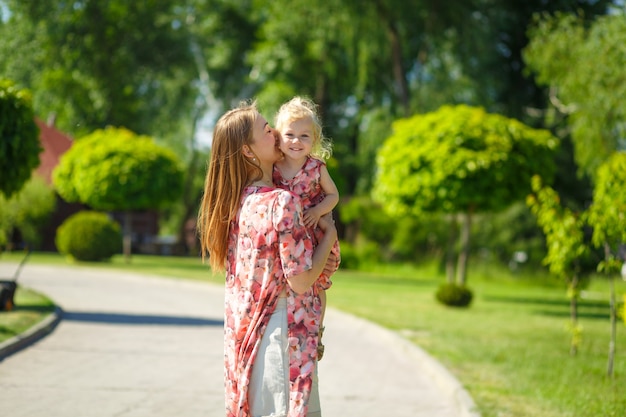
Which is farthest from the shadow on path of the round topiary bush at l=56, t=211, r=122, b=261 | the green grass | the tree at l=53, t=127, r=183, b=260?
the tree at l=53, t=127, r=183, b=260

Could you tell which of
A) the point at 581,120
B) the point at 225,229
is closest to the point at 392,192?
the point at 581,120

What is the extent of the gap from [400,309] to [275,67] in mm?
23024

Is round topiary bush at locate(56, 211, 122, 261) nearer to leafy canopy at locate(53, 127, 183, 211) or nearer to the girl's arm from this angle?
leafy canopy at locate(53, 127, 183, 211)

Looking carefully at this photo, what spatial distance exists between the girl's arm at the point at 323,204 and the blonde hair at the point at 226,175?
0.99 ft

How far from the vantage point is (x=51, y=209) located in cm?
3941

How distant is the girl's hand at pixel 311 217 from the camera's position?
→ 428 centimetres

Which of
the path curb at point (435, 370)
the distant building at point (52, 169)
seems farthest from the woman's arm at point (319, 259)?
the distant building at point (52, 169)

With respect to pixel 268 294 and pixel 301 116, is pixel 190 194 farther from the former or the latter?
pixel 268 294

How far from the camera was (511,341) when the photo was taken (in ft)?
46.5

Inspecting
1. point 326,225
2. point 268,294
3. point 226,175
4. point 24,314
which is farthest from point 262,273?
point 24,314

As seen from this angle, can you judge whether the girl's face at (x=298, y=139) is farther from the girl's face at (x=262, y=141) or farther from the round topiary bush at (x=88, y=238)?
the round topiary bush at (x=88, y=238)

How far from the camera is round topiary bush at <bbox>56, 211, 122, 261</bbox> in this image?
33781 millimetres

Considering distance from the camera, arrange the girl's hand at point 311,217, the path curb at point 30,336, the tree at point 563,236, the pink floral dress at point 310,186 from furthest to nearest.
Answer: the tree at point 563,236 < the path curb at point 30,336 < the pink floral dress at point 310,186 < the girl's hand at point 311,217

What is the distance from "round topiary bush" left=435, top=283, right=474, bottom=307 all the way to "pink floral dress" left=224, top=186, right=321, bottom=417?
17203 mm
